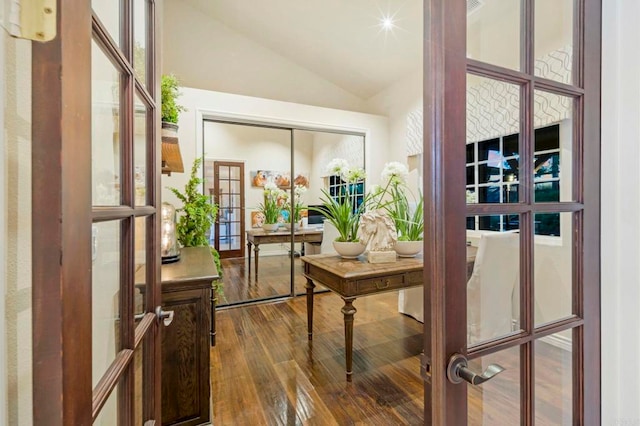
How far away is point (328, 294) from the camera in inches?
150

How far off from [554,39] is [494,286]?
76 cm

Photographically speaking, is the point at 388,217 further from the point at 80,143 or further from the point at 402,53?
the point at 402,53

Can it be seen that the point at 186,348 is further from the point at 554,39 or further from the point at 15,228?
the point at 554,39

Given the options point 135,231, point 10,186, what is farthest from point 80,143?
point 135,231

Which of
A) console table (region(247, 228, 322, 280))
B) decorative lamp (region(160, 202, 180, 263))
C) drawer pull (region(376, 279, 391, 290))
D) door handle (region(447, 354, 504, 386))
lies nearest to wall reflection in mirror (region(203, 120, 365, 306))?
console table (region(247, 228, 322, 280))

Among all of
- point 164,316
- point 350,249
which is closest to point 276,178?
point 350,249

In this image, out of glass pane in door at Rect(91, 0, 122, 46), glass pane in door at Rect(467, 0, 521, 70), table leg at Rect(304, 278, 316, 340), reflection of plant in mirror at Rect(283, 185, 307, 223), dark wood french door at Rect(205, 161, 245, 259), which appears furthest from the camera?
reflection of plant in mirror at Rect(283, 185, 307, 223)

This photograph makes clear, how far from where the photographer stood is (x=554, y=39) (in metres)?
0.86

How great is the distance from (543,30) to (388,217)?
156 cm

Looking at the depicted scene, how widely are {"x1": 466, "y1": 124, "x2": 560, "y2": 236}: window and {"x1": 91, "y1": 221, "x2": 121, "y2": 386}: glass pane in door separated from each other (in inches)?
32.9

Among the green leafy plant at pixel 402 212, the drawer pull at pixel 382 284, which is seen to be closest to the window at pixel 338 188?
the green leafy plant at pixel 402 212

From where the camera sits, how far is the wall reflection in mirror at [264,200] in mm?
3441
